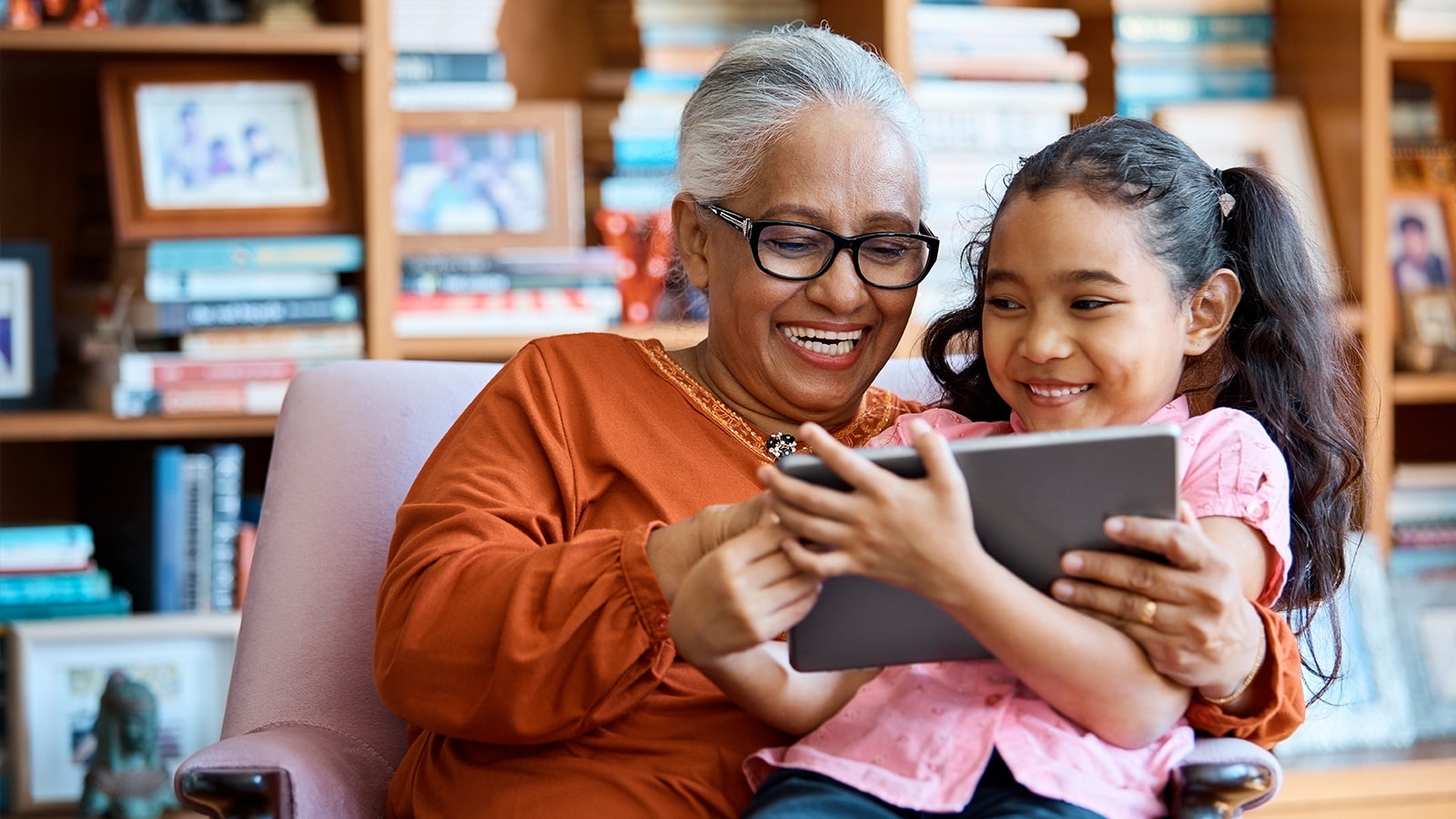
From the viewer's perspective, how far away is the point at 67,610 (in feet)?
8.27

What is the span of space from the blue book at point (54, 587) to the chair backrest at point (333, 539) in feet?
2.96

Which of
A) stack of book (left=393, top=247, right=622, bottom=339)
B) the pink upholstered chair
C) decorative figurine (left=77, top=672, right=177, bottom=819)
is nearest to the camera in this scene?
the pink upholstered chair

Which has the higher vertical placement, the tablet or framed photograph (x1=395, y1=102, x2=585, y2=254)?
framed photograph (x1=395, y1=102, x2=585, y2=254)

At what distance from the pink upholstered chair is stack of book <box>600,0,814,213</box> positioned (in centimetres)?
95

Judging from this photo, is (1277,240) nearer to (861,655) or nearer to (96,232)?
(861,655)

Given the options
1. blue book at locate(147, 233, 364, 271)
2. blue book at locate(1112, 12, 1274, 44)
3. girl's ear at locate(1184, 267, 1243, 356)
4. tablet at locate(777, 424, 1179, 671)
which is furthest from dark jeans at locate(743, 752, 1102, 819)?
blue book at locate(1112, 12, 1274, 44)

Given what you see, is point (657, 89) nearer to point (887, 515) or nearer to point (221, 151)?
point (221, 151)

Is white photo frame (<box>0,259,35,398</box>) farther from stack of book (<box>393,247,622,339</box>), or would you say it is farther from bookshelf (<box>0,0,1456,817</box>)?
stack of book (<box>393,247,622,339</box>)

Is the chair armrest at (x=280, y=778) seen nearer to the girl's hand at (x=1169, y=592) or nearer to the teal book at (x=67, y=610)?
the girl's hand at (x=1169, y=592)

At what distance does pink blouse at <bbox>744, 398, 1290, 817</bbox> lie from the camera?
1.24m

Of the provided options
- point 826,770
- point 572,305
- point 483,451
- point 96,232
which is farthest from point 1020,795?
point 96,232

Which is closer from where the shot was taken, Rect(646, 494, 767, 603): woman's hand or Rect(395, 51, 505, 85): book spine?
Rect(646, 494, 767, 603): woman's hand

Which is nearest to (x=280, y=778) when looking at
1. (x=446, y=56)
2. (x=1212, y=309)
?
(x=1212, y=309)

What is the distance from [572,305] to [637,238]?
0.21 m
